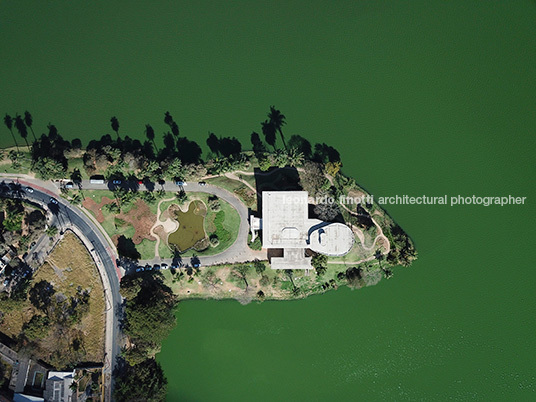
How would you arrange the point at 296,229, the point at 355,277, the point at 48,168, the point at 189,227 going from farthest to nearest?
1. the point at 189,227
2. the point at 355,277
3. the point at 48,168
4. the point at 296,229

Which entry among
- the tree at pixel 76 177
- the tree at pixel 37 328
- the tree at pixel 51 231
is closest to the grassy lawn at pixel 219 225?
the tree at pixel 76 177

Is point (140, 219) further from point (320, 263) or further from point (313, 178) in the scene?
point (320, 263)

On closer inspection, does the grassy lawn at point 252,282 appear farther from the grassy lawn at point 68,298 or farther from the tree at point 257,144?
the tree at point 257,144

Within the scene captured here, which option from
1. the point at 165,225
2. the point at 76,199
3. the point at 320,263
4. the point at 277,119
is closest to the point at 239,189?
the point at 165,225

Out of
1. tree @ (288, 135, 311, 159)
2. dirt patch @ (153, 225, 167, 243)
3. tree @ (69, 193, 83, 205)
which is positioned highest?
tree @ (288, 135, 311, 159)

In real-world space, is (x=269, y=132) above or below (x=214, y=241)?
above

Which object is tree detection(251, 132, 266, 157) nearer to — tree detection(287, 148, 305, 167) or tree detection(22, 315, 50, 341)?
tree detection(287, 148, 305, 167)

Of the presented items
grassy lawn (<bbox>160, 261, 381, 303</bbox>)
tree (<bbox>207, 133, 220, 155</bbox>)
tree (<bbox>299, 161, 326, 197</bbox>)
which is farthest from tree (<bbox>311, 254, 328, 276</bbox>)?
tree (<bbox>207, 133, 220, 155</bbox>)
